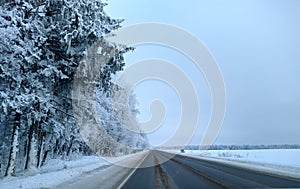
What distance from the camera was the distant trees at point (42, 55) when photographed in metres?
13.2

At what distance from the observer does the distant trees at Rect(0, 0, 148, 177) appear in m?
13.2

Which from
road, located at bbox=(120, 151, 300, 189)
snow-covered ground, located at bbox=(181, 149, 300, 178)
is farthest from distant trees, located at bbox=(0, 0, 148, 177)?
snow-covered ground, located at bbox=(181, 149, 300, 178)

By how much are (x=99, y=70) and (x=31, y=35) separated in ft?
15.2

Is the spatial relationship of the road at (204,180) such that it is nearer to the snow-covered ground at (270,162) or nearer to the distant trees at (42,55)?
the snow-covered ground at (270,162)

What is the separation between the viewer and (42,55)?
53.9 ft

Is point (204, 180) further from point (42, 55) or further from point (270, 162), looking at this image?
point (270, 162)

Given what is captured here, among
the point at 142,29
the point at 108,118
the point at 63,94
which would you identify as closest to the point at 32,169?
the point at 63,94

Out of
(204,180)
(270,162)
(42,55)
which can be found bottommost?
(204,180)

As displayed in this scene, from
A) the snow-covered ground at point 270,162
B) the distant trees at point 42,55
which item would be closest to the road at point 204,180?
the snow-covered ground at point 270,162

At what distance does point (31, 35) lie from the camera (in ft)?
46.4

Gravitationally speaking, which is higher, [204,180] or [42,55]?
[42,55]

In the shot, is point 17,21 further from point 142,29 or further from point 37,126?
point 142,29

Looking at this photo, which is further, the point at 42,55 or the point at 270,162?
the point at 270,162

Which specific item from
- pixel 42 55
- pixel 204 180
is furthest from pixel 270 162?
pixel 42 55
